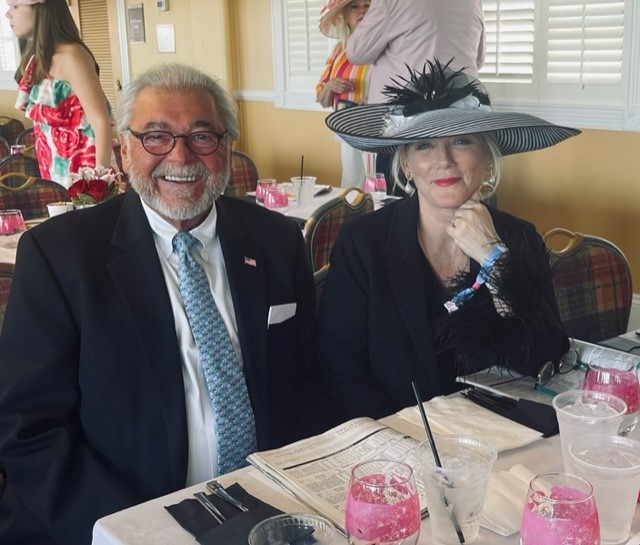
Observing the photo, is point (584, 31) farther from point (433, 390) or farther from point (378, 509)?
point (378, 509)

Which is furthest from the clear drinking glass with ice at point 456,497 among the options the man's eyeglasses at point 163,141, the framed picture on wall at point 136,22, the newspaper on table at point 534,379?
the framed picture on wall at point 136,22

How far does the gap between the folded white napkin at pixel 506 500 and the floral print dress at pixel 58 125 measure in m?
2.90

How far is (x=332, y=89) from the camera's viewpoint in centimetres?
530

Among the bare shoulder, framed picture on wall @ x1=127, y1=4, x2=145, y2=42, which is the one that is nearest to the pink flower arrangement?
the bare shoulder

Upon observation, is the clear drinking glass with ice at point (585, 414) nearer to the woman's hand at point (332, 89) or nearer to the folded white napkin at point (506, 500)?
the folded white napkin at point (506, 500)

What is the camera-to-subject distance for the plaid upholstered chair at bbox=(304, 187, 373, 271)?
3457 mm

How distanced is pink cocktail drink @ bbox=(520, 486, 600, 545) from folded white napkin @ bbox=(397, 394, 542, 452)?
0.41 meters

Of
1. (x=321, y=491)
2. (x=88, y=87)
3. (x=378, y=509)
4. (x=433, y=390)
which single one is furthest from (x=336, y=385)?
(x=88, y=87)

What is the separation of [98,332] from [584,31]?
3.72 metres

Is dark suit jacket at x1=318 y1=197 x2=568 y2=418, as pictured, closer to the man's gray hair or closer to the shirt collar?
the shirt collar

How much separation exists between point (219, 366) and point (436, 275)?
63 cm

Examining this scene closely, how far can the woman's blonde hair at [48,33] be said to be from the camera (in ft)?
12.4

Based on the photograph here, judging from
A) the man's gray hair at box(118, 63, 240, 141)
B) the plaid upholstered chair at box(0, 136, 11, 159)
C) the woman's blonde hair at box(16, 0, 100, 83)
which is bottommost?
the plaid upholstered chair at box(0, 136, 11, 159)

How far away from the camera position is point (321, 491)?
1366mm
